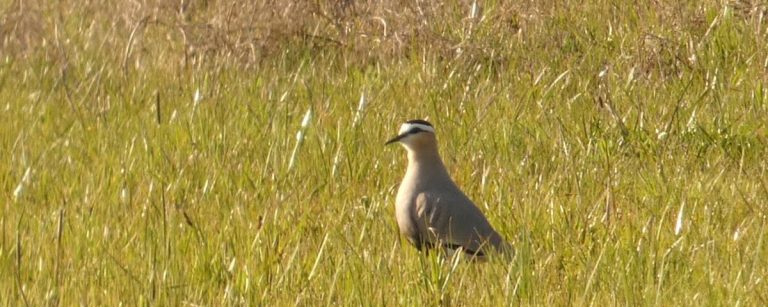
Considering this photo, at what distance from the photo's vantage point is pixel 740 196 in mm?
5336

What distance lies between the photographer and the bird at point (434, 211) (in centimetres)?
477

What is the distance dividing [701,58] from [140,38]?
10.3 feet

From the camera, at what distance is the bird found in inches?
188

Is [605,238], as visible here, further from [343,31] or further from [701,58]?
[343,31]

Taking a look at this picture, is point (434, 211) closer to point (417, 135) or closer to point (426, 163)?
point (426, 163)

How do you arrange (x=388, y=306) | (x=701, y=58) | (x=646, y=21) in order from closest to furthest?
(x=388, y=306) < (x=701, y=58) < (x=646, y=21)

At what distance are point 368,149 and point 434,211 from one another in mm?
1132

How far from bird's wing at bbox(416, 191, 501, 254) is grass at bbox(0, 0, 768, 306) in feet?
0.45

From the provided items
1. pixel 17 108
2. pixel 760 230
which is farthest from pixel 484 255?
pixel 17 108

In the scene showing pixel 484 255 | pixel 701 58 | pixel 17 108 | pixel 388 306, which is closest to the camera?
pixel 388 306

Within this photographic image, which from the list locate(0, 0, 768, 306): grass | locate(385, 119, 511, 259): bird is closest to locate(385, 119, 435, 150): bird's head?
locate(385, 119, 511, 259): bird

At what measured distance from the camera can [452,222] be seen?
4.91 m

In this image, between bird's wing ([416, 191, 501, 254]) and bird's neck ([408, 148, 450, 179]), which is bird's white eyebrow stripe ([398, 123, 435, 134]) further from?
bird's wing ([416, 191, 501, 254])

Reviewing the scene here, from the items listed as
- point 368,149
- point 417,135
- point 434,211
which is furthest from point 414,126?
point 368,149
